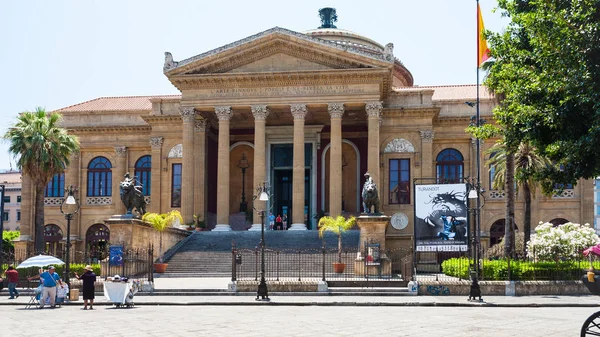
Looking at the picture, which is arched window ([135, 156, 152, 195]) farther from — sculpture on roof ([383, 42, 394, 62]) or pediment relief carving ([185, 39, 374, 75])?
sculpture on roof ([383, 42, 394, 62])

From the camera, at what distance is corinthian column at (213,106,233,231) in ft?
151

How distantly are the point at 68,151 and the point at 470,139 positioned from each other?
84.7 feet

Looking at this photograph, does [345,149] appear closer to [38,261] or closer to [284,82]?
[284,82]

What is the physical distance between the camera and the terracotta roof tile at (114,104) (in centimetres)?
5738

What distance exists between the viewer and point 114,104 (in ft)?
194

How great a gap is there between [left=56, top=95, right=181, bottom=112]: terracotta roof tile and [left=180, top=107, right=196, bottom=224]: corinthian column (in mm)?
9817

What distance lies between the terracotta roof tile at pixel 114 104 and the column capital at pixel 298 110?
13.5m

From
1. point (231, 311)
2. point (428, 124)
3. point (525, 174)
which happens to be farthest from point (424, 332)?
point (428, 124)

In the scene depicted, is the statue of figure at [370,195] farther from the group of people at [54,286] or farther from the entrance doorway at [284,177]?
the entrance doorway at [284,177]

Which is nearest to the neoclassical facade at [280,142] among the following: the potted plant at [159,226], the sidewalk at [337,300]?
the potted plant at [159,226]

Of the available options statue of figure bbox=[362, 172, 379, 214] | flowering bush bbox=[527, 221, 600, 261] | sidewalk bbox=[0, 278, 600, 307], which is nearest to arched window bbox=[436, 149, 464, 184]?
flowering bush bbox=[527, 221, 600, 261]

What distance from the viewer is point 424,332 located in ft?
54.0

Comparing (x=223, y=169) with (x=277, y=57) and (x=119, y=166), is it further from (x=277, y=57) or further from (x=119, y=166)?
(x=119, y=166)

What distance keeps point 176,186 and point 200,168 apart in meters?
4.61
